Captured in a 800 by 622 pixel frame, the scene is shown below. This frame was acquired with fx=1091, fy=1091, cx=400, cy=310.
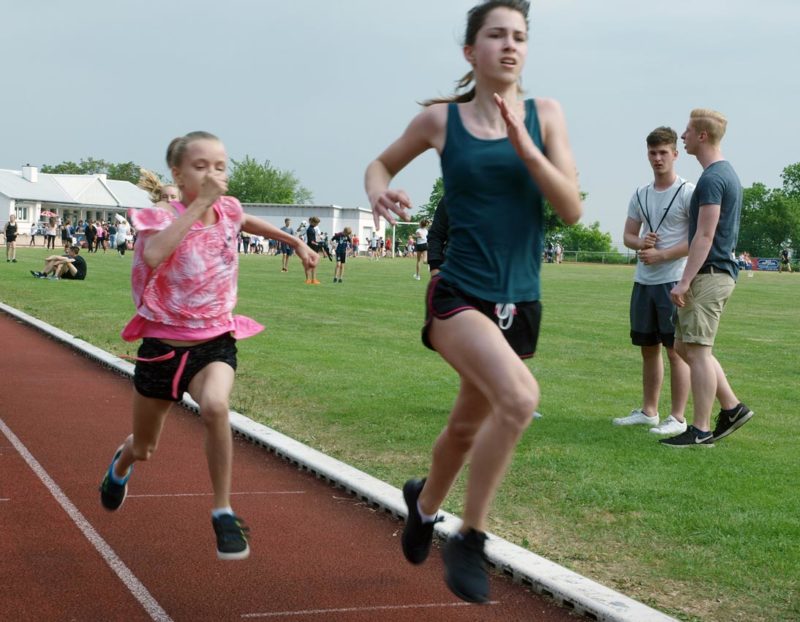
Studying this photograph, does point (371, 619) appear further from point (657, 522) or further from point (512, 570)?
point (657, 522)

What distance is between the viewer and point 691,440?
8055 mm

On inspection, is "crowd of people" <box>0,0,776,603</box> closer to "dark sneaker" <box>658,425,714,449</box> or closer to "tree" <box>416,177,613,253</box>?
"dark sneaker" <box>658,425,714,449</box>

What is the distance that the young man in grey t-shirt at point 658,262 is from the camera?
836 centimetres

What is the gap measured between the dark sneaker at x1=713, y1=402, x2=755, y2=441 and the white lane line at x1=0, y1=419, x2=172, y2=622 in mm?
4727

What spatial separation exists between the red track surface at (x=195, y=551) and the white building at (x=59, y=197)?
319ft

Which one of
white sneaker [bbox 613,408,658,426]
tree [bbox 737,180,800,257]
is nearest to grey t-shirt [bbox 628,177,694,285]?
white sneaker [bbox 613,408,658,426]

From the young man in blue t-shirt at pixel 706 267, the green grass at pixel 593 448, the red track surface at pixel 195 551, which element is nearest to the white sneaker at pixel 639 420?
the green grass at pixel 593 448

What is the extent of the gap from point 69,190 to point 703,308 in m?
112

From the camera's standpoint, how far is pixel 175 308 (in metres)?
5.11

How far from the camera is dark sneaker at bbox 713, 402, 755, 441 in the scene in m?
8.26

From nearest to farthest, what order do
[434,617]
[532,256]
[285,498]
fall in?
[532,256] → [434,617] → [285,498]

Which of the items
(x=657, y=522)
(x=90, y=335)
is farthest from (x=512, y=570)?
(x=90, y=335)

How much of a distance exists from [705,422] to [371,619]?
4.32 m

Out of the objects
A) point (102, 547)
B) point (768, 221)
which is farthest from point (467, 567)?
point (768, 221)
